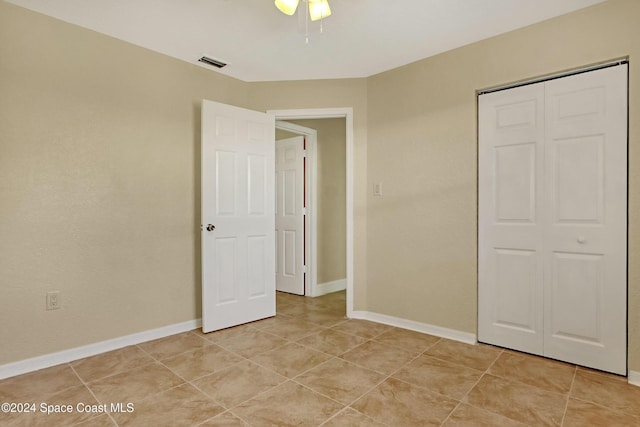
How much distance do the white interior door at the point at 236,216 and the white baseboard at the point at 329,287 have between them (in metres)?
1.06

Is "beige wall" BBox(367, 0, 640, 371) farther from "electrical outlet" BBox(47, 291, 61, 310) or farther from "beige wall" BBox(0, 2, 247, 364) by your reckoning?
"electrical outlet" BBox(47, 291, 61, 310)

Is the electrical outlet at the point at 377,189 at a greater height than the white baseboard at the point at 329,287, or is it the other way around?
the electrical outlet at the point at 377,189

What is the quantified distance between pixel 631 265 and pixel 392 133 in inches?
76.5

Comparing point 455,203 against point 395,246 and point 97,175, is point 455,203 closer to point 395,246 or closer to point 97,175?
point 395,246

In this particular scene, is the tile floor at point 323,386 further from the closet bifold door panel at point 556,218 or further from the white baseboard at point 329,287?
the white baseboard at point 329,287

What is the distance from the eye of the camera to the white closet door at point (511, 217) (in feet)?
8.12

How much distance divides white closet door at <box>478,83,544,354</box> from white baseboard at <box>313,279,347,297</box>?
6.97 feet

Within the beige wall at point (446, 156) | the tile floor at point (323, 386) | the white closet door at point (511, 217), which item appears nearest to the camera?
the tile floor at point (323, 386)

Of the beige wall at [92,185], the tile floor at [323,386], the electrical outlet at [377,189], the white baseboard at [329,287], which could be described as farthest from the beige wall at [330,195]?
the tile floor at [323,386]

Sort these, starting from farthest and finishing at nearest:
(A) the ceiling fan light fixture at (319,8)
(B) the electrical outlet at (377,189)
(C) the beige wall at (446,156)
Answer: (B) the electrical outlet at (377,189)
(C) the beige wall at (446,156)
(A) the ceiling fan light fixture at (319,8)

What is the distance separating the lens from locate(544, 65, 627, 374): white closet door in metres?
2.16

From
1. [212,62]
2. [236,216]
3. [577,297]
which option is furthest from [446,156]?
[212,62]

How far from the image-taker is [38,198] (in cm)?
232

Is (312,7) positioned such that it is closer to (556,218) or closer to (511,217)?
(511,217)
